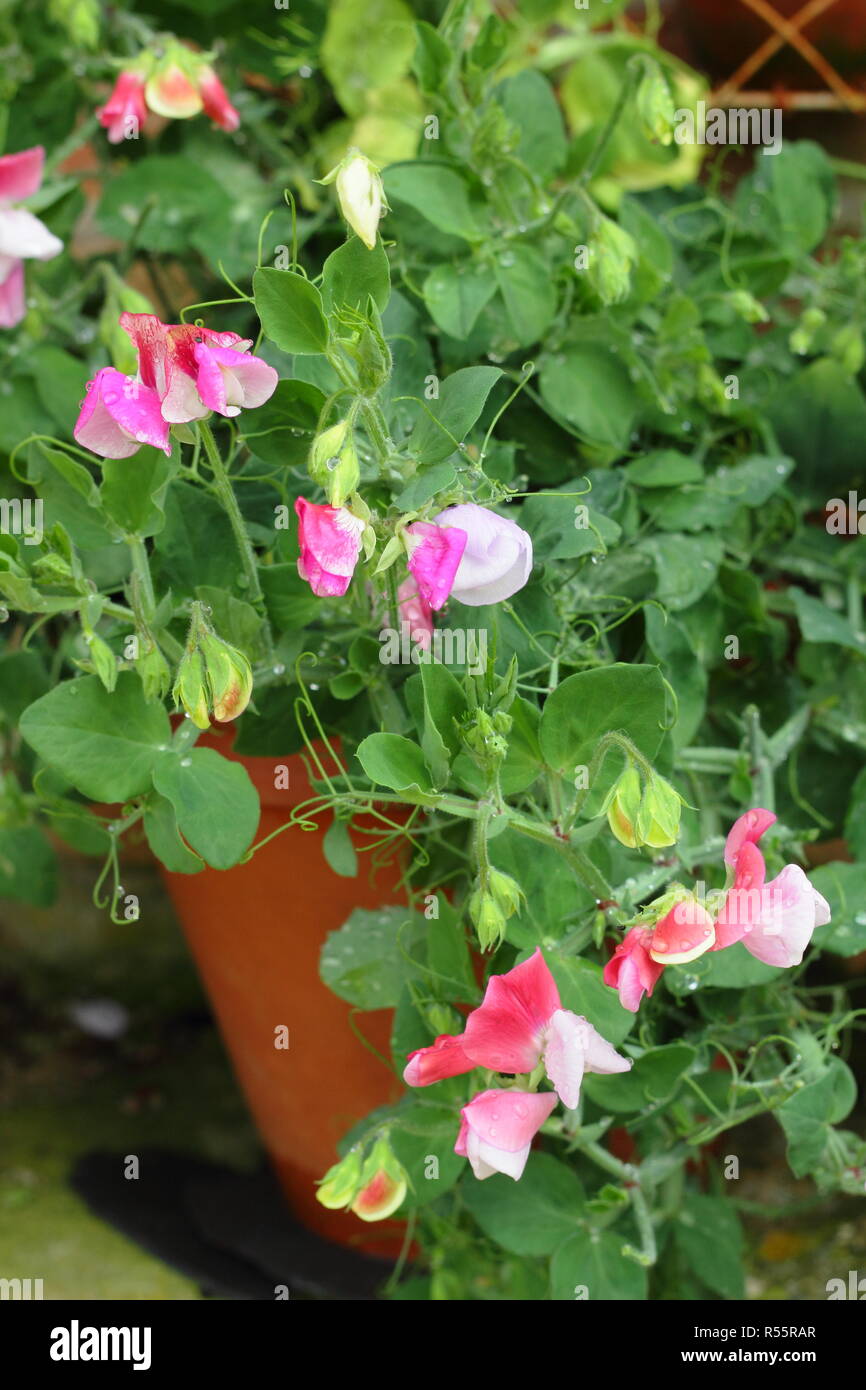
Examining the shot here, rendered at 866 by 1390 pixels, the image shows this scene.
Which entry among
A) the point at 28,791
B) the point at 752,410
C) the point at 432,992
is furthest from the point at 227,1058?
the point at 752,410

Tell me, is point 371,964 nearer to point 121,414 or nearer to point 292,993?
point 292,993

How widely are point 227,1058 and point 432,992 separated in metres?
0.57

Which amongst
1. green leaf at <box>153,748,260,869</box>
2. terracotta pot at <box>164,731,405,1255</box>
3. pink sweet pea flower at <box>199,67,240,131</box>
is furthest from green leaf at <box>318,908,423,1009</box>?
pink sweet pea flower at <box>199,67,240,131</box>

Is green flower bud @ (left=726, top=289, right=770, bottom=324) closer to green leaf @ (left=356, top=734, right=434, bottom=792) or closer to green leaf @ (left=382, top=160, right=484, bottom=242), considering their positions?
green leaf @ (left=382, top=160, right=484, bottom=242)

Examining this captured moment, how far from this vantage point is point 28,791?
33.5 inches

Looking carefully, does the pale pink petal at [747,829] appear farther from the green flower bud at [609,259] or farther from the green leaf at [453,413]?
the green flower bud at [609,259]

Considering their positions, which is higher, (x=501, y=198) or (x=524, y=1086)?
(x=501, y=198)

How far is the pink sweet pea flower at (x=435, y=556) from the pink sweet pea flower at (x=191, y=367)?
0.26 ft

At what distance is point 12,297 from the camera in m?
0.76

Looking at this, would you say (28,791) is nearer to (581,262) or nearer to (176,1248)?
(176,1248)

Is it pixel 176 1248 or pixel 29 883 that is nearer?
pixel 29 883

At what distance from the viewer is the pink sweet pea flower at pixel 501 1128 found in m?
0.53

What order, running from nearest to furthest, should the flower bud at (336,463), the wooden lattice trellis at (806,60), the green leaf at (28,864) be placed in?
the flower bud at (336,463), the green leaf at (28,864), the wooden lattice trellis at (806,60)

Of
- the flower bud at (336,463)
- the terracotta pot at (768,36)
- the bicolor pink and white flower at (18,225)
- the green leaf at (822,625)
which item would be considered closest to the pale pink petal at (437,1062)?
the flower bud at (336,463)
